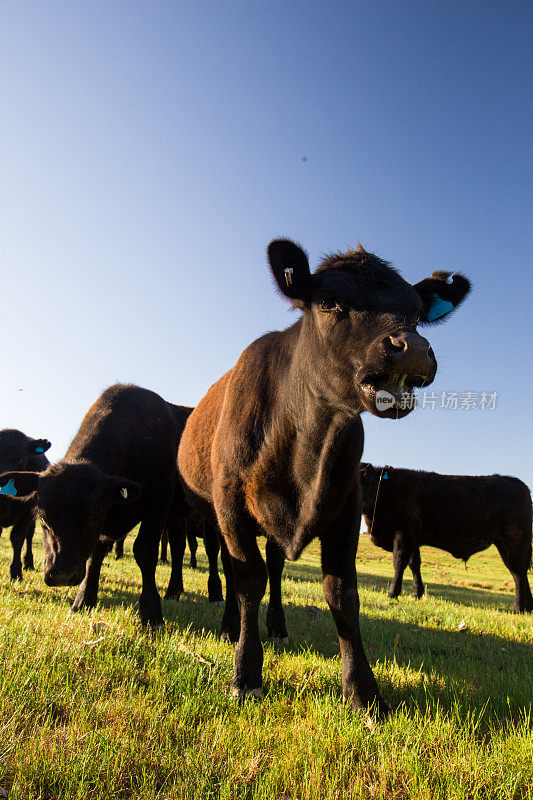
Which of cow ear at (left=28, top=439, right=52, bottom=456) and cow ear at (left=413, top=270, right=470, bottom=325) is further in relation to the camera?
cow ear at (left=28, top=439, right=52, bottom=456)

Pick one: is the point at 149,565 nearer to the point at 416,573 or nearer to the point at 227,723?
the point at 227,723

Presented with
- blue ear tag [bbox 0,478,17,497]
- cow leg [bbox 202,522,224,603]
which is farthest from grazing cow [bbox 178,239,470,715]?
cow leg [bbox 202,522,224,603]

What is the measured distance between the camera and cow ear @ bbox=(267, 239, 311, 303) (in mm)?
3299

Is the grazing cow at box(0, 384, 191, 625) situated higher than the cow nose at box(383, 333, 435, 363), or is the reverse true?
the cow nose at box(383, 333, 435, 363)

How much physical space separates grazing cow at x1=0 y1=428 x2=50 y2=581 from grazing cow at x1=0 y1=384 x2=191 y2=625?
250cm

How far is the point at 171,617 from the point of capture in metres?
5.79

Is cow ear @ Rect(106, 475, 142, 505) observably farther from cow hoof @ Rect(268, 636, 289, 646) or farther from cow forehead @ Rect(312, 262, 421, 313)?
cow forehead @ Rect(312, 262, 421, 313)

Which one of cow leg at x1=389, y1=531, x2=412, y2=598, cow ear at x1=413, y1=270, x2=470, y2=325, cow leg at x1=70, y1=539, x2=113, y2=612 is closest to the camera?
cow ear at x1=413, y1=270, x2=470, y2=325

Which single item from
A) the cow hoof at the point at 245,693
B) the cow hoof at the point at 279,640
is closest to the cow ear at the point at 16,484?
the cow hoof at the point at 279,640

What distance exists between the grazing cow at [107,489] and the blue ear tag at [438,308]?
3.53m

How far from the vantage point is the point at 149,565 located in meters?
5.61

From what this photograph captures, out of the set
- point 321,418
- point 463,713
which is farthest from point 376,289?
point 463,713

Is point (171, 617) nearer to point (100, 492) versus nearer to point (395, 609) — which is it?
point (100, 492)

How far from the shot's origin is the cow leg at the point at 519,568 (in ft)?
32.0
